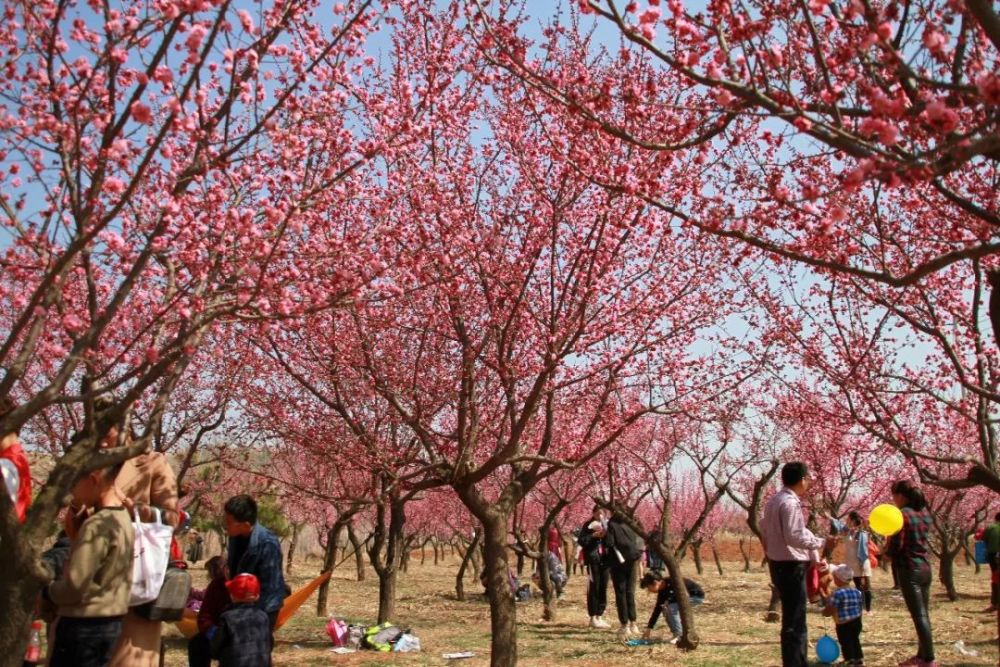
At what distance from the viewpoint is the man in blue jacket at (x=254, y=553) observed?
5.78m

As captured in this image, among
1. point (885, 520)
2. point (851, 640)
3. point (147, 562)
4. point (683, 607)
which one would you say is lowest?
point (851, 640)

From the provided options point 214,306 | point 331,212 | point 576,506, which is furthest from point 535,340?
point 576,506

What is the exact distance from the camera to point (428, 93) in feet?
22.7

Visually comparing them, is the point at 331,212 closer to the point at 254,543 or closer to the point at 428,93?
the point at 428,93

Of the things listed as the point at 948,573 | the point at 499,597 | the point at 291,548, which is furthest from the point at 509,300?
the point at 291,548

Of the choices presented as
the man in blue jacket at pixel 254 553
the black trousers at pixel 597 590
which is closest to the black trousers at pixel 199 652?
the man in blue jacket at pixel 254 553

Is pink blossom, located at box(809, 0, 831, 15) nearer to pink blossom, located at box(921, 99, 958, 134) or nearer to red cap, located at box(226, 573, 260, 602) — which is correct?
pink blossom, located at box(921, 99, 958, 134)

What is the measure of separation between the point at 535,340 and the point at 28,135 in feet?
16.8

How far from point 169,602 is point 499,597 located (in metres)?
3.11

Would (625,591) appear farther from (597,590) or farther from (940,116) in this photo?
(940,116)

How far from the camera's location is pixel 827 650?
27.5 ft

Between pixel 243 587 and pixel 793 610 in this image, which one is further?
pixel 793 610

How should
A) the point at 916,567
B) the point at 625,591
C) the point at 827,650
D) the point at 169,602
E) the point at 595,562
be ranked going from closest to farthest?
the point at 169,602
the point at 916,567
the point at 827,650
the point at 625,591
the point at 595,562

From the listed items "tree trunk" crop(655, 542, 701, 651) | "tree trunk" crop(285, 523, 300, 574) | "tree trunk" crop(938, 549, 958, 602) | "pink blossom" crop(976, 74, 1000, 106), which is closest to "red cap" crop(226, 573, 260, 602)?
"pink blossom" crop(976, 74, 1000, 106)
